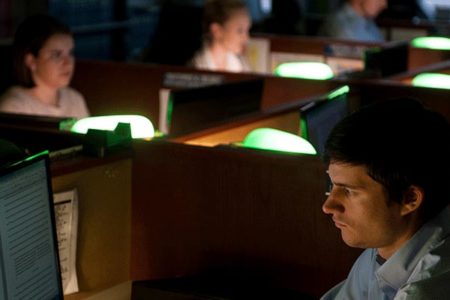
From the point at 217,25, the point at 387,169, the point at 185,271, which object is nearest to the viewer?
the point at 387,169

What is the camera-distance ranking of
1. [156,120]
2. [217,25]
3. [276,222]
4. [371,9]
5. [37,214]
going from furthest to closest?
[371,9], [217,25], [156,120], [276,222], [37,214]

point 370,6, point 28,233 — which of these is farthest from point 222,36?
point 28,233

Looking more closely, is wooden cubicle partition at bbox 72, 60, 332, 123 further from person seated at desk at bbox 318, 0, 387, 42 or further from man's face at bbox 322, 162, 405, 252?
man's face at bbox 322, 162, 405, 252

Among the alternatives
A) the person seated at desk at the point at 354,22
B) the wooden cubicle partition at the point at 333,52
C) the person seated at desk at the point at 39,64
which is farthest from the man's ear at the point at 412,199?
the person seated at desk at the point at 354,22

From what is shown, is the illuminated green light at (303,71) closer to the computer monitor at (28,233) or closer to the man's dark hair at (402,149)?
the computer monitor at (28,233)

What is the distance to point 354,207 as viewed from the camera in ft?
6.56

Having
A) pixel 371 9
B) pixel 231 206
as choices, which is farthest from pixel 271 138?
pixel 371 9

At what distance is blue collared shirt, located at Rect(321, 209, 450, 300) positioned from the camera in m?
1.82

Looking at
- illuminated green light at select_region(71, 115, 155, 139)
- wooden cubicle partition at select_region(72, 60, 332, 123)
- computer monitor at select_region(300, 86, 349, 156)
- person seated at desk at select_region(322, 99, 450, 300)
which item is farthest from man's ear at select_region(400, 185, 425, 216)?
wooden cubicle partition at select_region(72, 60, 332, 123)

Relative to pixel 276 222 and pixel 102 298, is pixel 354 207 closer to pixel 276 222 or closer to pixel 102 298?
pixel 276 222

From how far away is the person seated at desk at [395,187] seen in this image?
1.92 m

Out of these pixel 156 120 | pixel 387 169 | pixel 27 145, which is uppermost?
pixel 387 169

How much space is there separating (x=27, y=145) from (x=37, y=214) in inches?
32.6

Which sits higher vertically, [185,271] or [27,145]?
[27,145]
